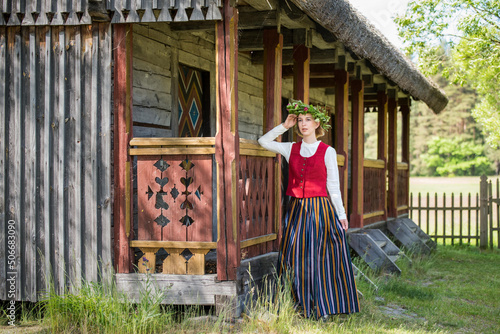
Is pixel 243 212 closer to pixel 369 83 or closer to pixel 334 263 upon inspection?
pixel 334 263

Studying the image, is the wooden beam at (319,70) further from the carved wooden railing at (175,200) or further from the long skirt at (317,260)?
the carved wooden railing at (175,200)

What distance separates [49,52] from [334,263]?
325cm

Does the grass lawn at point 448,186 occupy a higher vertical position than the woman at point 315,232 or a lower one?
lower

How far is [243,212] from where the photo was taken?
5227 mm

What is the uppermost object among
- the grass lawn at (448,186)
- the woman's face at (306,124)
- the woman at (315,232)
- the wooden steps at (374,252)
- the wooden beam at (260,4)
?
the wooden beam at (260,4)

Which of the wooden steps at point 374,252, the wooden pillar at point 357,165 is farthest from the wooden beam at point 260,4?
the wooden pillar at point 357,165

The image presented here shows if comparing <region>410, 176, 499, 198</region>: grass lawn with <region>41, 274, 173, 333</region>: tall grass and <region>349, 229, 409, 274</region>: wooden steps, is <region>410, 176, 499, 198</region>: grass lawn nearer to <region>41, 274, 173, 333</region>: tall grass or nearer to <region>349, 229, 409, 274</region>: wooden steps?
<region>349, 229, 409, 274</region>: wooden steps

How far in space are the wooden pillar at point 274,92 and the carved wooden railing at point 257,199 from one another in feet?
0.05

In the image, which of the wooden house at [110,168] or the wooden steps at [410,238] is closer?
the wooden house at [110,168]

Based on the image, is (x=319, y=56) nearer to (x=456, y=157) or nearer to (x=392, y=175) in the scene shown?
(x=392, y=175)

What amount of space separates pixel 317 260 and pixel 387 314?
128 cm

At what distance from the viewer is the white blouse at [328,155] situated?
17.1 feet

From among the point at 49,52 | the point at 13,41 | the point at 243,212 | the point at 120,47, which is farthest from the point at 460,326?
the point at 13,41

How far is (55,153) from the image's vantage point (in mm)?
5203
